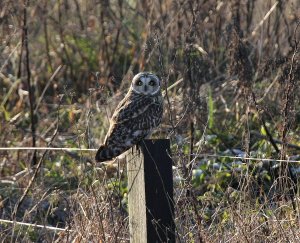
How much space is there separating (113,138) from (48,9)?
4.85 meters

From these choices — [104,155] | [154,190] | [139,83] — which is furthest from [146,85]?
Result: [154,190]

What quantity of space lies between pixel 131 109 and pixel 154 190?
1.28 m

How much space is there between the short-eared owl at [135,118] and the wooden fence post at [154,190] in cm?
64

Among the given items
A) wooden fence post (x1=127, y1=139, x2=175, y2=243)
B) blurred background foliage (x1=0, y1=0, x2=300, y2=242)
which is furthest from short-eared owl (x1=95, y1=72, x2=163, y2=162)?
wooden fence post (x1=127, y1=139, x2=175, y2=243)

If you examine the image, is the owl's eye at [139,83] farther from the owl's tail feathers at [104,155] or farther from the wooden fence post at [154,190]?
the wooden fence post at [154,190]

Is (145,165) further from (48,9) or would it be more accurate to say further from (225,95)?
(48,9)

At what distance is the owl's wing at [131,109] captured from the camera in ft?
15.6

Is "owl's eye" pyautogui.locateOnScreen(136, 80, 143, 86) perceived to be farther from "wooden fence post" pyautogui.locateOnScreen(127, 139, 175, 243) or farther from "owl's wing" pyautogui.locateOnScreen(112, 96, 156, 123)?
"wooden fence post" pyautogui.locateOnScreen(127, 139, 175, 243)

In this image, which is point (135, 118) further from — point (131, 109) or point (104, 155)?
point (104, 155)

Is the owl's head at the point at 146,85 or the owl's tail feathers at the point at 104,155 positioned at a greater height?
the owl's head at the point at 146,85

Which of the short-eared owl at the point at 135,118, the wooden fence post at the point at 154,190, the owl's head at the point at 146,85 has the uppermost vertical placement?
the owl's head at the point at 146,85

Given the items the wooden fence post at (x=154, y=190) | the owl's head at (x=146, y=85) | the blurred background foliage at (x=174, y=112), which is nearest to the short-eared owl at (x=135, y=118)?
the owl's head at (x=146, y=85)

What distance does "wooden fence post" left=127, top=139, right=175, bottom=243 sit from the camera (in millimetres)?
3611

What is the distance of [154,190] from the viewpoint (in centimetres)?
364
